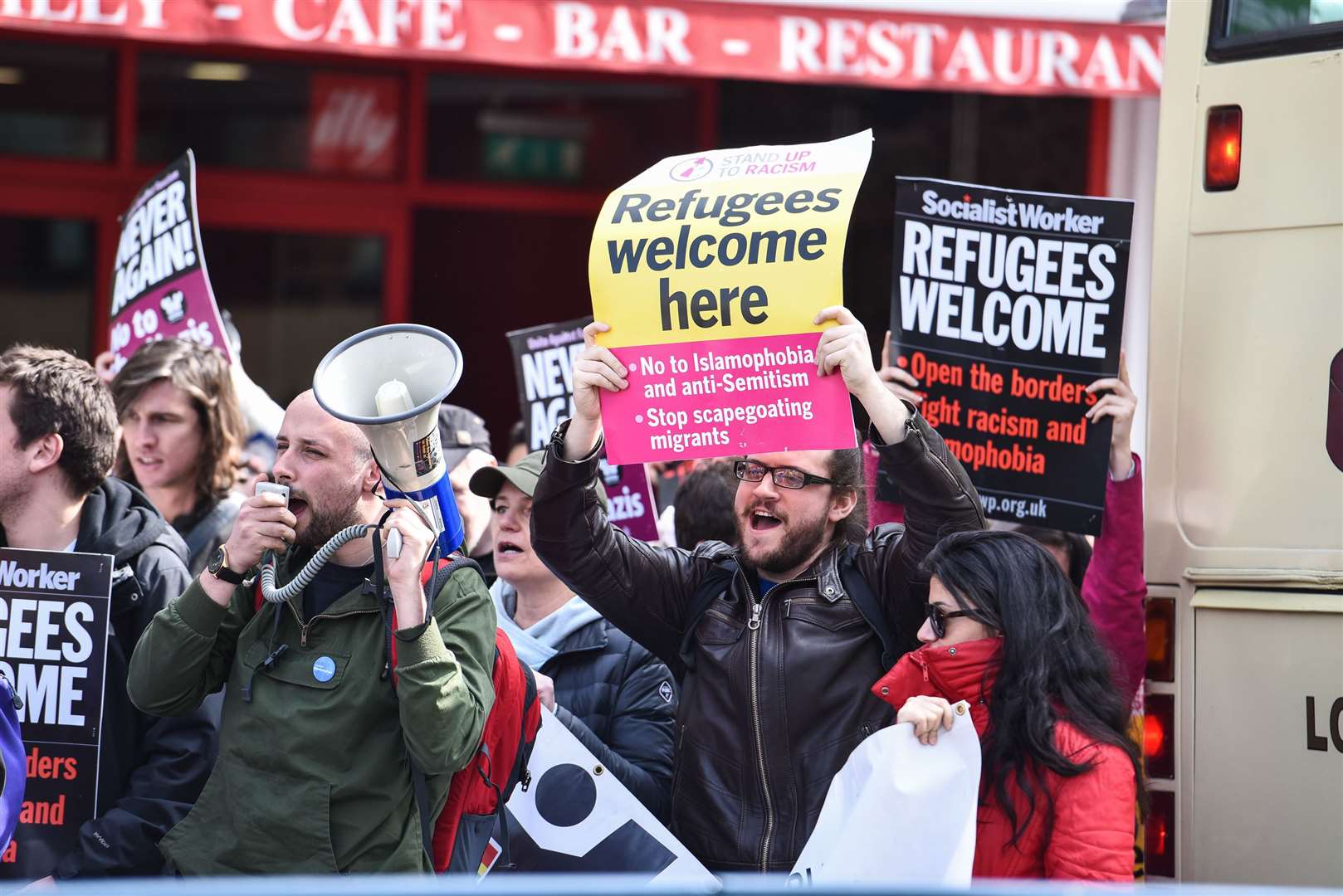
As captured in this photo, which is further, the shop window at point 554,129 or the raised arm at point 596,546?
the shop window at point 554,129

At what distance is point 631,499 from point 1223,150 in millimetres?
2248

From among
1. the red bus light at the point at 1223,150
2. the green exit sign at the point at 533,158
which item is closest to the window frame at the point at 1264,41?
the red bus light at the point at 1223,150

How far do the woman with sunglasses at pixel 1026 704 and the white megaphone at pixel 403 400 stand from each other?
102 centimetres

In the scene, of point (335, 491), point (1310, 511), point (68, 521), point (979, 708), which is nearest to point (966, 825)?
point (979, 708)

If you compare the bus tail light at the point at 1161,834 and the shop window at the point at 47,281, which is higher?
the shop window at the point at 47,281

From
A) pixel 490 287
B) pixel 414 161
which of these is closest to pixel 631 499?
pixel 490 287

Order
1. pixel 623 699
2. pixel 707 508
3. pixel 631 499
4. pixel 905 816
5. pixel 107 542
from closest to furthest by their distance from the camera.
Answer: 1. pixel 905 816
2. pixel 107 542
3. pixel 623 699
4. pixel 707 508
5. pixel 631 499

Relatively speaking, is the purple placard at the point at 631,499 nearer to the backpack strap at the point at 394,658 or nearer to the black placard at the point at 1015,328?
the black placard at the point at 1015,328

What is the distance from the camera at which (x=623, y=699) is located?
14.9 ft

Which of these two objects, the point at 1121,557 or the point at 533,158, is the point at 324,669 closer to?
the point at 1121,557

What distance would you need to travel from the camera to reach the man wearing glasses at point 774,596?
3.86m

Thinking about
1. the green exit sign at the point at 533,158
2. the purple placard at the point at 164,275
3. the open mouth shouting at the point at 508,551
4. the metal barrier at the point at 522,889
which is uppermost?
the green exit sign at the point at 533,158

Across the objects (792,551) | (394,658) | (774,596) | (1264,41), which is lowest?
(394,658)

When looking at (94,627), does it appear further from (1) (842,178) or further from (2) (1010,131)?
(2) (1010,131)
